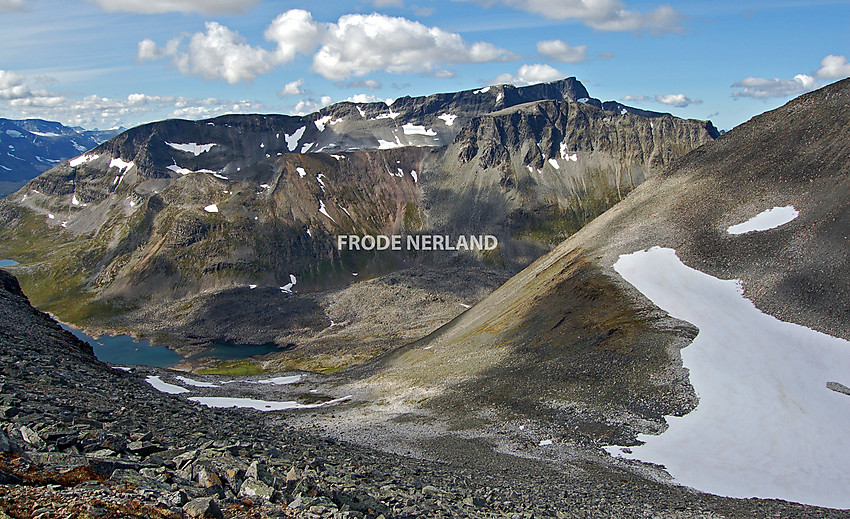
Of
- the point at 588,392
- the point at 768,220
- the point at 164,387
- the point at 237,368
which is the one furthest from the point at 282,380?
the point at 768,220

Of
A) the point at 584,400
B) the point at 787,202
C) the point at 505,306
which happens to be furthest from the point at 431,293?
the point at 584,400

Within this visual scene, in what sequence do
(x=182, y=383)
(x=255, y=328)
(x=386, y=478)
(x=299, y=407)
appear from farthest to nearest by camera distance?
(x=255, y=328), (x=182, y=383), (x=299, y=407), (x=386, y=478)

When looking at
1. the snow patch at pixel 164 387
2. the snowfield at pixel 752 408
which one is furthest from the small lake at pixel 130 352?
the snowfield at pixel 752 408

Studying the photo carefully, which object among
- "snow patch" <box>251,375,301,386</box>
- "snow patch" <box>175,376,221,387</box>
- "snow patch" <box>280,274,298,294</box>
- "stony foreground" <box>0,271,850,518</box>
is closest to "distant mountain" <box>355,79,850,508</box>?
"stony foreground" <box>0,271,850,518</box>

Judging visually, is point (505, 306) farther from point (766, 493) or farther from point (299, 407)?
point (766, 493)

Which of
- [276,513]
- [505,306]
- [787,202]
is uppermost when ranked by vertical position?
[787,202]

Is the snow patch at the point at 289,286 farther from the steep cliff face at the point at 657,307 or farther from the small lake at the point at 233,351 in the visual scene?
the steep cliff face at the point at 657,307
